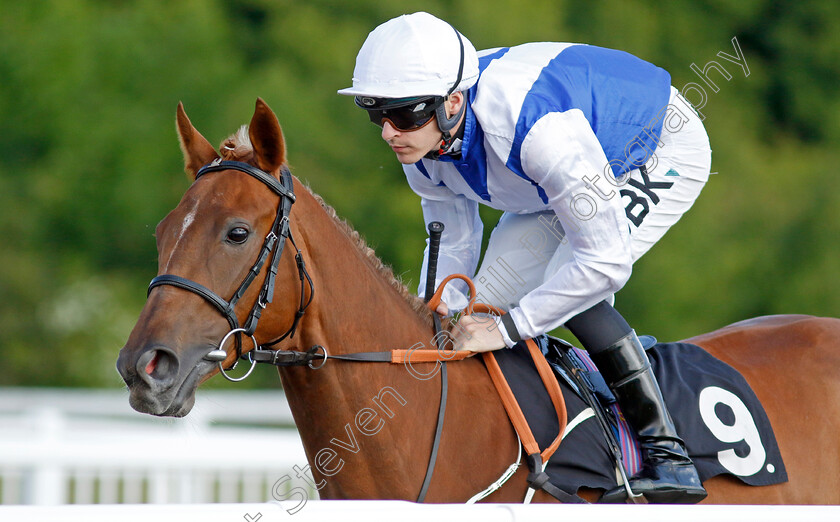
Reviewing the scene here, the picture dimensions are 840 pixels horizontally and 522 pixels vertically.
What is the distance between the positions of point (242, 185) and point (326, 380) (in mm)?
581

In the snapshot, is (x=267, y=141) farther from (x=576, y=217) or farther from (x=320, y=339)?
(x=576, y=217)

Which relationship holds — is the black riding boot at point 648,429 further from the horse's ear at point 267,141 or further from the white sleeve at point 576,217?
the horse's ear at point 267,141

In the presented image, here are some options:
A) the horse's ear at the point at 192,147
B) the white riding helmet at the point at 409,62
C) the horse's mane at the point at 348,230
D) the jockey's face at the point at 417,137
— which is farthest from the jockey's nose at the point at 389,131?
the horse's ear at the point at 192,147

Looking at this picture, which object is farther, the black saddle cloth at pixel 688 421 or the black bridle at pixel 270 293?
the black saddle cloth at pixel 688 421

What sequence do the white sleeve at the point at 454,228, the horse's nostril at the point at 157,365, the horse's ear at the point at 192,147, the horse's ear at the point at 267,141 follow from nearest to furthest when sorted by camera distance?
the horse's nostril at the point at 157,365, the horse's ear at the point at 267,141, the horse's ear at the point at 192,147, the white sleeve at the point at 454,228

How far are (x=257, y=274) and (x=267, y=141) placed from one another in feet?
1.25

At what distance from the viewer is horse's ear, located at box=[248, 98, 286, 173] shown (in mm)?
2623

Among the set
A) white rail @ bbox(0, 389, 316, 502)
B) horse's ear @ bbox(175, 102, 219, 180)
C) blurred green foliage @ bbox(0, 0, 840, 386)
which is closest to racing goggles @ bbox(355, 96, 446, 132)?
horse's ear @ bbox(175, 102, 219, 180)

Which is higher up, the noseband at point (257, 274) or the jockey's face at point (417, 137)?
the jockey's face at point (417, 137)

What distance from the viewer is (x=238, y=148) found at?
2.70 metres

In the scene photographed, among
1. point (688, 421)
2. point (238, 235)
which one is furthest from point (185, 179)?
point (238, 235)

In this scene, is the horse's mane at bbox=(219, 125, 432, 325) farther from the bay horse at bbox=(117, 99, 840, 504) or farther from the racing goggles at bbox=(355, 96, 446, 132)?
the racing goggles at bbox=(355, 96, 446, 132)

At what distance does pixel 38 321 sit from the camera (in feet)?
53.2

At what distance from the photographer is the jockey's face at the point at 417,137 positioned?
291 cm
